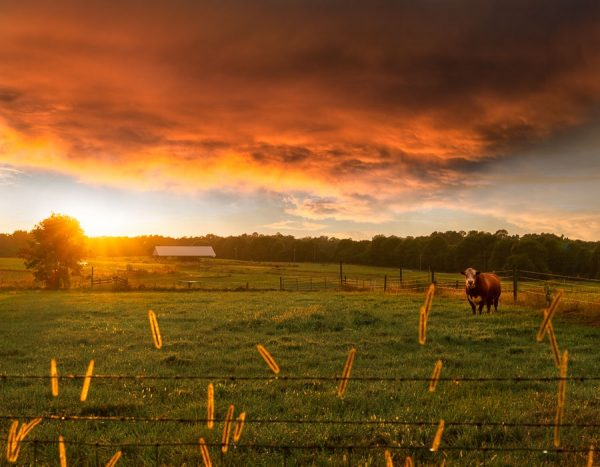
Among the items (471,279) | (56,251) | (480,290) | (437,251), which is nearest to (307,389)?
(471,279)

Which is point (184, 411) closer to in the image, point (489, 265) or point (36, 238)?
point (36, 238)

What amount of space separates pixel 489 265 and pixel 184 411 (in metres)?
96.2

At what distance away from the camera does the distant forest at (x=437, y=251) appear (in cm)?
9271

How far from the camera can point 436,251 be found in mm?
109000

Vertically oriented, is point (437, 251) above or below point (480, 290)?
above

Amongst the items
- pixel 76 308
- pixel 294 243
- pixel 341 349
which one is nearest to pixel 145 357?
pixel 341 349

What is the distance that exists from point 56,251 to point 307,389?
55.6 meters

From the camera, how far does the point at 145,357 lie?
50.8 feet

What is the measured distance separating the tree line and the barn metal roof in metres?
7.59

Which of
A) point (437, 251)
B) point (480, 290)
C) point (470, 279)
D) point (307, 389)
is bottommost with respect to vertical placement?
point (307, 389)

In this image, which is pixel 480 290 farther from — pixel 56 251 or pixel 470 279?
pixel 56 251

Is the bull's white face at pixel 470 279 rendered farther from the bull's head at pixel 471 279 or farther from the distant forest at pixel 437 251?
the distant forest at pixel 437 251

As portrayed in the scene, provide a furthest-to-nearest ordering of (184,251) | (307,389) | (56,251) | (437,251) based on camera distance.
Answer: (184,251), (437,251), (56,251), (307,389)

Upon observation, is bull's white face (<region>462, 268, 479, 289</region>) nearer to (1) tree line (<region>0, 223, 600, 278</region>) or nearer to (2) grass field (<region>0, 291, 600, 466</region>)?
(2) grass field (<region>0, 291, 600, 466</region>)
